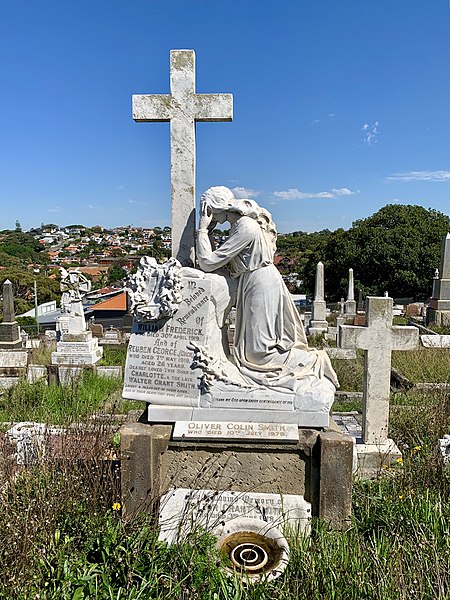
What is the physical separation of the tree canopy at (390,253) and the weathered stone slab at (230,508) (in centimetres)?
2677

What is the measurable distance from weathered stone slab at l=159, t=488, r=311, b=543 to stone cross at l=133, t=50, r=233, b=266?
2.50 m

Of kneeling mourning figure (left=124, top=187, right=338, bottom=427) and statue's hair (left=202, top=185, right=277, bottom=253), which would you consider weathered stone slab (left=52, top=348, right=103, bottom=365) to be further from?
statue's hair (left=202, top=185, right=277, bottom=253)

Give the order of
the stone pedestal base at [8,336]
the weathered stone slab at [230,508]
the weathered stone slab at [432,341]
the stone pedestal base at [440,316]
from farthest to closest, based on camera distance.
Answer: the stone pedestal base at [440,316]
the stone pedestal base at [8,336]
the weathered stone slab at [432,341]
the weathered stone slab at [230,508]

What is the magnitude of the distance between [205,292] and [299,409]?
118cm

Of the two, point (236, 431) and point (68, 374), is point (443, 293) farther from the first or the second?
point (236, 431)

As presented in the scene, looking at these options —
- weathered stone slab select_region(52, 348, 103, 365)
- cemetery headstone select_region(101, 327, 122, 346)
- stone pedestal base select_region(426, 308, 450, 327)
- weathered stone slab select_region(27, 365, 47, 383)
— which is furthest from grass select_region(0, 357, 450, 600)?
stone pedestal base select_region(426, 308, 450, 327)

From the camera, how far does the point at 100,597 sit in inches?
95.7

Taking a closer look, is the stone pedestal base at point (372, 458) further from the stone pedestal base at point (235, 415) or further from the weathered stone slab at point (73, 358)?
the weathered stone slab at point (73, 358)

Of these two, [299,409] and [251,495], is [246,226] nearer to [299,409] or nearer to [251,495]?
[299,409]

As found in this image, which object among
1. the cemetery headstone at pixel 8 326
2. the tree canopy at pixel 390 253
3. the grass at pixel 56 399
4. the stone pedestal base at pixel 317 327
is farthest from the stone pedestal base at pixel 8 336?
the tree canopy at pixel 390 253

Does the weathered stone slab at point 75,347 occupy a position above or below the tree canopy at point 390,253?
below

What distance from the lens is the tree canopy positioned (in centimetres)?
2884

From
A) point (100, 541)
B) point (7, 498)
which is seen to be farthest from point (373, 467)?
point (7, 498)

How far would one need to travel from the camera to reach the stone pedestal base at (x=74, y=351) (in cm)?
1001
